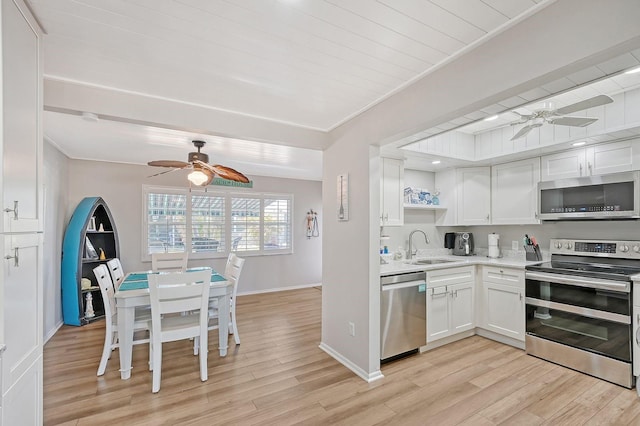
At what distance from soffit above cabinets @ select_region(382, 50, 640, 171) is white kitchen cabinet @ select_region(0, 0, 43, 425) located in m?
2.63

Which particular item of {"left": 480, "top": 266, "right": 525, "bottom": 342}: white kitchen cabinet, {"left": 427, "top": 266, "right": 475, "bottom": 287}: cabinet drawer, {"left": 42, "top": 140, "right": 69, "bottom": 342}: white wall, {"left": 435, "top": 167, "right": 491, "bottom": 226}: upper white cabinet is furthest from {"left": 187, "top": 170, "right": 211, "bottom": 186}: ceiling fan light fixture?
{"left": 480, "top": 266, "right": 525, "bottom": 342}: white kitchen cabinet

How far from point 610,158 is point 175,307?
173 inches

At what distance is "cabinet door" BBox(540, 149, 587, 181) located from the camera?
10.5ft

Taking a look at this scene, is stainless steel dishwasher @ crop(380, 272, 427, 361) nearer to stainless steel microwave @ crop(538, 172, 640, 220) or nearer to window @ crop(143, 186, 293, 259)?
stainless steel microwave @ crop(538, 172, 640, 220)

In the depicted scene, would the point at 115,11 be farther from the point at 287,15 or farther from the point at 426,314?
the point at 426,314

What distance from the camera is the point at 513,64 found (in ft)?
5.17

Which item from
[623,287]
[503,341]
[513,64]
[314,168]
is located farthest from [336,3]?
[314,168]

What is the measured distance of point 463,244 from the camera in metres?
4.35

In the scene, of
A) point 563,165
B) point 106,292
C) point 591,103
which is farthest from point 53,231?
point 563,165

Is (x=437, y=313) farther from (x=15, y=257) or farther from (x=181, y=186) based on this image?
(x=181, y=186)

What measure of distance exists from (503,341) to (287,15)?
386 centimetres

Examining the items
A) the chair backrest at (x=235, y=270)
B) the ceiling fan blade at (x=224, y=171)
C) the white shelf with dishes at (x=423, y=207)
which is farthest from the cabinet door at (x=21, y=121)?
the white shelf with dishes at (x=423, y=207)

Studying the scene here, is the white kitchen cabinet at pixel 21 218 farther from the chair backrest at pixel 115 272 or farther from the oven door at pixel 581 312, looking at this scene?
the oven door at pixel 581 312

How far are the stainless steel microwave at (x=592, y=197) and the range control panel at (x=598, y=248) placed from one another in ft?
1.13
